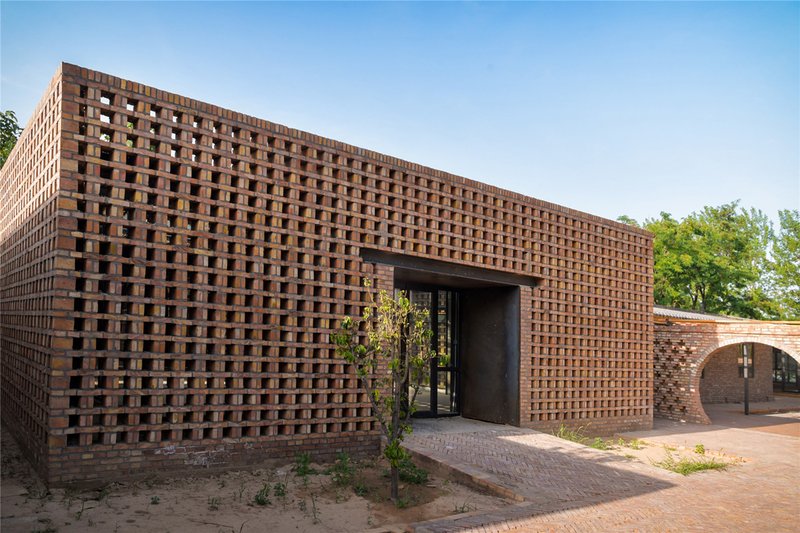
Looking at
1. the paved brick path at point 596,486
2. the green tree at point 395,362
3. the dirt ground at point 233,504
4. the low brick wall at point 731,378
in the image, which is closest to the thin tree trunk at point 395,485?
the green tree at point 395,362

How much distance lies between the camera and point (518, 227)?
11180 mm

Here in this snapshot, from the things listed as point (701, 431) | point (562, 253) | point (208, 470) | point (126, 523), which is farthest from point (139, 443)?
point (701, 431)

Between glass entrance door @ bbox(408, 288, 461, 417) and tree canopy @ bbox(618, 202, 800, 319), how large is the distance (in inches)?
720

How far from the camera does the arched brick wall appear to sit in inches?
556

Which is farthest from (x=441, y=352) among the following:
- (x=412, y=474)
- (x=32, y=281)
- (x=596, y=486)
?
(x=32, y=281)

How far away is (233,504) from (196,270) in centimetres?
275

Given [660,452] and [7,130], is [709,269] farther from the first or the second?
[7,130]

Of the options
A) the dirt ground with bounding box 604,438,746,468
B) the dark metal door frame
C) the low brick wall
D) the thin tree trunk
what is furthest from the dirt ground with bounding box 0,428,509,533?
the low brick wall

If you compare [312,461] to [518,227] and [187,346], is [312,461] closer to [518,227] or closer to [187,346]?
[187,346]

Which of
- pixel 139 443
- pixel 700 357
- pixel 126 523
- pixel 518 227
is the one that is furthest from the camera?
pixel 700 357

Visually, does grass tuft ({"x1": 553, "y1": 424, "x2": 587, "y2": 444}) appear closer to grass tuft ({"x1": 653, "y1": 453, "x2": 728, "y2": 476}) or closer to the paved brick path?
the paved brick path

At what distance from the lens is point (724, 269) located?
27.4 metres

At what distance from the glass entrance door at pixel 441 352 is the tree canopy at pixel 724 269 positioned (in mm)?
18278

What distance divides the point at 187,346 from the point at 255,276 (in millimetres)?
1215
